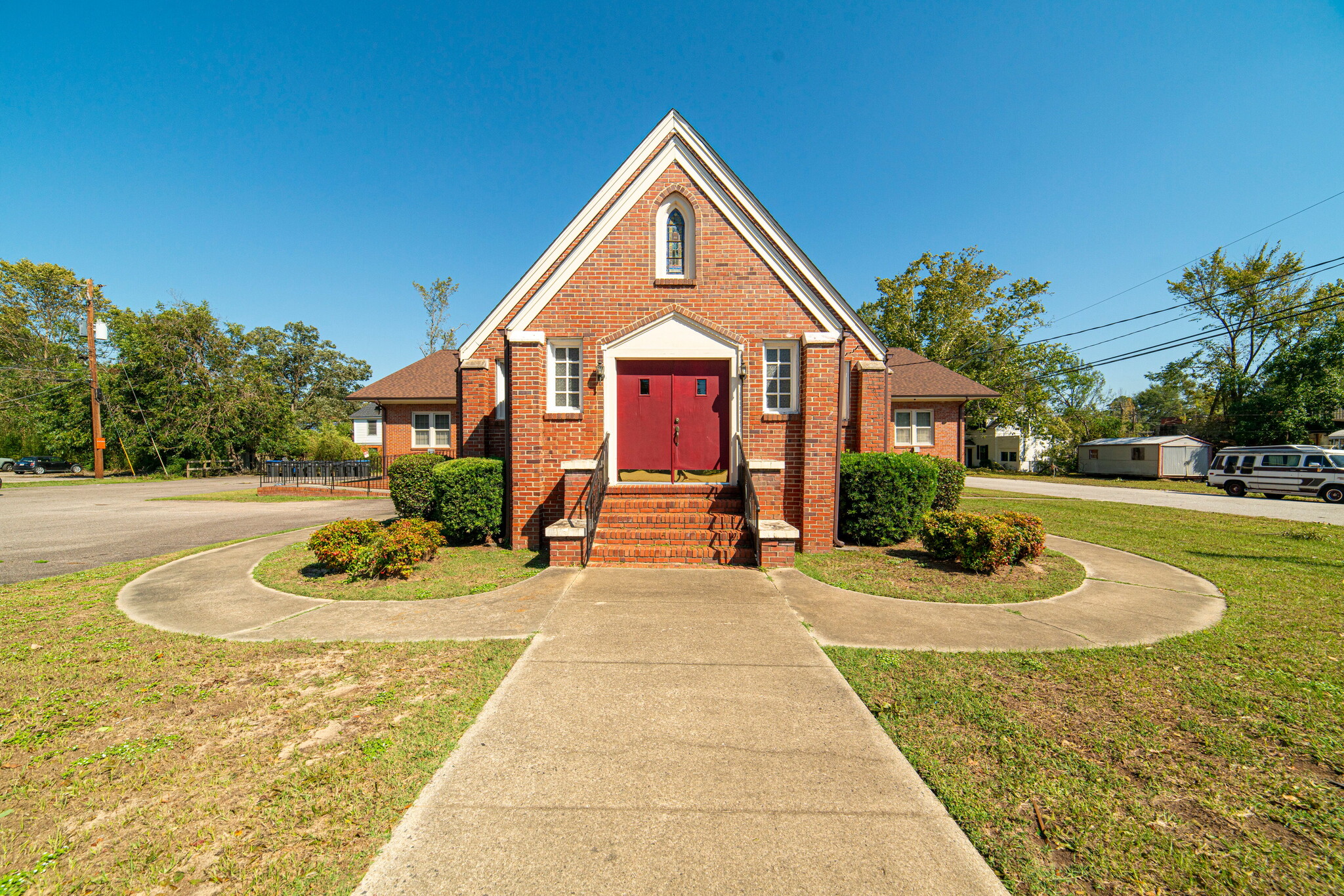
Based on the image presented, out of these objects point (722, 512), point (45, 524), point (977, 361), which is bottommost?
point (45, 524)

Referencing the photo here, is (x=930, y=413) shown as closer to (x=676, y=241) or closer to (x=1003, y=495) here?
(x=1003, y=495)

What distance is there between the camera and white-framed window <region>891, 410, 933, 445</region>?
23125 mm

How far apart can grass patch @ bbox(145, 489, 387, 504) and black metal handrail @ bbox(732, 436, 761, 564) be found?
16.4m

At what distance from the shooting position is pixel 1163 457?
33469 mm

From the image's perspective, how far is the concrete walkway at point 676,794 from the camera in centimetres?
238

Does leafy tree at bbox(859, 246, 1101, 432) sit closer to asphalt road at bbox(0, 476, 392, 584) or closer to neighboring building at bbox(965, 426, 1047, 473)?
neighboring building at bbox(965, 426, 1047, 473)

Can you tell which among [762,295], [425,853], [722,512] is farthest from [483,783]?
[762,295]

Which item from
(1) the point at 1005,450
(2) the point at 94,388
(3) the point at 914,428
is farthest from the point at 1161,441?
(2) the point at 94,388

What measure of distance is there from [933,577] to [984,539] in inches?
38.7

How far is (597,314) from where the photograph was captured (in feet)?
32.2

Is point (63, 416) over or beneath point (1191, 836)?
over

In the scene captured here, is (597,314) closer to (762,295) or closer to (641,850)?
(762,295)

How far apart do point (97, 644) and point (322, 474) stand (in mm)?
22232

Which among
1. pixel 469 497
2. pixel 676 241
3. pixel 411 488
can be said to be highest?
pixel 676 241
